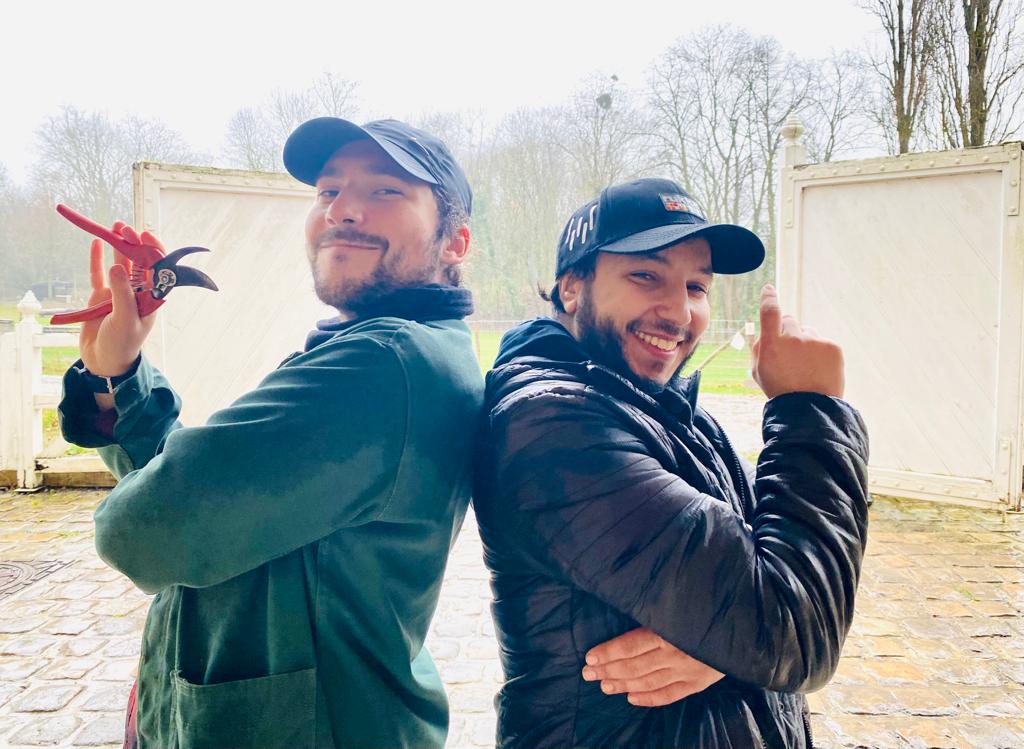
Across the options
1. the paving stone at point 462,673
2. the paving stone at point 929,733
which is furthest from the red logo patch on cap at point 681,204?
the paving stone at point 462,673

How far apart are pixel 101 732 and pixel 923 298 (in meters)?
5.37

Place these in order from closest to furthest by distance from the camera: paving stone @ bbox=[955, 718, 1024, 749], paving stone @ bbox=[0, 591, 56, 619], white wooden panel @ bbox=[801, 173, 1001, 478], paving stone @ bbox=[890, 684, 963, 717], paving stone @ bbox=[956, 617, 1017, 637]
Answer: paving stone @ bbox=[955, 718, 1024, 749] → paving stone @ bbox=[890, 684, 963, 717] → paving stone @ bbox=[956, 617, 1017, 637] → paving stone @ bbox=[0, 591, 56, 619] → white wooden panel @ bbox=[801, 173, 1001, 478]

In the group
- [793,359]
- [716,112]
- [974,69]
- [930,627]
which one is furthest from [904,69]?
[793,359]

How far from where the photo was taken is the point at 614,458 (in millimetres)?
861

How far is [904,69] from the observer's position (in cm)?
639

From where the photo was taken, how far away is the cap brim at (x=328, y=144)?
1074mm

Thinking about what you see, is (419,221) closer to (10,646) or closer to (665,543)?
(665,543)

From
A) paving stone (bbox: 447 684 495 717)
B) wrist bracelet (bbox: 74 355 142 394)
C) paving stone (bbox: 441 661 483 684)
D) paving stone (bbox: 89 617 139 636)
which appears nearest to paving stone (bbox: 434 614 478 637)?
paving stone (bbox: 441 661 483 684)

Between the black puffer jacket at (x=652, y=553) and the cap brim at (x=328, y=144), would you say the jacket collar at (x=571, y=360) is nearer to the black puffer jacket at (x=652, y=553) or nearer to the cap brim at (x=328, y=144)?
the black puffer jacket at (x=652, y=553)

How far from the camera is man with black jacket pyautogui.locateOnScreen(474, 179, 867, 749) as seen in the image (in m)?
0.82

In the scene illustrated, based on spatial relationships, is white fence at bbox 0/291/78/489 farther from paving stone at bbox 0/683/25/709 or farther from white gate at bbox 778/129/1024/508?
white gate at bbox 778/129/1024/508

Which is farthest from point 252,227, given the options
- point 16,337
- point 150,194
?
point 16,337

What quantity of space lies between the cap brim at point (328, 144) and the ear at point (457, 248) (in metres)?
0.12

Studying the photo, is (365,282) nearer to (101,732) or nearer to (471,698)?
(471,698)
